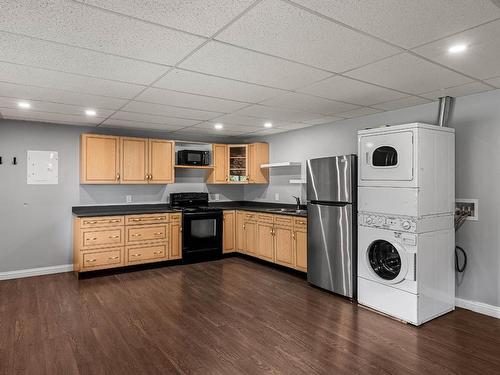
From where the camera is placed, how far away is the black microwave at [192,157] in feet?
20.1

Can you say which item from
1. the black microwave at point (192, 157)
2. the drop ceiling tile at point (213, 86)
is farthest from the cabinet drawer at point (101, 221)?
the drop ceiling tile at point (213, 86)

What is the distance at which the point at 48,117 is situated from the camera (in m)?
4.73

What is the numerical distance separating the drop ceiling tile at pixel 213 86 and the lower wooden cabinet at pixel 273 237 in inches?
81.3

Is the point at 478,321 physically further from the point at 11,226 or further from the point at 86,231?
the point at 11,226

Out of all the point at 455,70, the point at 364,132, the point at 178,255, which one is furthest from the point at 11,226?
the point at 455,70

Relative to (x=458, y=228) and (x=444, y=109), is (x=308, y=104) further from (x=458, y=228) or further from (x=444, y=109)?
(x=458, y=228)

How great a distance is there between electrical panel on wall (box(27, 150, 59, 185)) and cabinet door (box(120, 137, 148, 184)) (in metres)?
0.98

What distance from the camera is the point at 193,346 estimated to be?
290 cm

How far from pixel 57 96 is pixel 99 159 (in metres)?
1.88

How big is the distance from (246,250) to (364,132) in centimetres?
324

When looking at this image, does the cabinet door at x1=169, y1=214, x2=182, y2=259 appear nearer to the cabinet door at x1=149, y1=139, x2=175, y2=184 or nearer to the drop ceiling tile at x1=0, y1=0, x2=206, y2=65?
the cabinet door at x1=149, y1=139, x2=175, y2=184

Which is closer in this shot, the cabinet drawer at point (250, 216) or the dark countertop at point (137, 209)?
the dark countertop at point (137, 209)

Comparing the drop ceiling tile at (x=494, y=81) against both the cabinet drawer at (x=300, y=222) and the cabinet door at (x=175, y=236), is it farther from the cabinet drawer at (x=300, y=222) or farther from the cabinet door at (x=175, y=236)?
the cabinet door at (x=175, y=236)

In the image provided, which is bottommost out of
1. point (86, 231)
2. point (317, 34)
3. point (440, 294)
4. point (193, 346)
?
point (193, 346)
